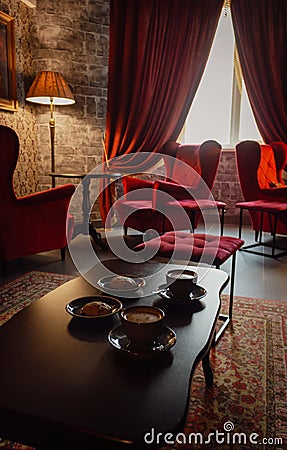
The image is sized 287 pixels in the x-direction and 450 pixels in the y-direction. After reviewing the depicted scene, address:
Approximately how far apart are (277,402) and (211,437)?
0.34m

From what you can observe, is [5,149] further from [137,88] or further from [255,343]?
[137,88]

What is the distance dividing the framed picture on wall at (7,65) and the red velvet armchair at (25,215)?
156 centimetres

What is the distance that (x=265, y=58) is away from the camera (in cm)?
459

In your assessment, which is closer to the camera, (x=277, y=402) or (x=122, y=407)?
(x=122, y=407)

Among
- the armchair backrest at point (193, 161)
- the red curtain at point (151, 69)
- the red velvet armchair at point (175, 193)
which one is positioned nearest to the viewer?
the red velvet armchair at point (175, 193)

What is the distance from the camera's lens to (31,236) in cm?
300

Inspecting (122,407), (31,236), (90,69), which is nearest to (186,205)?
(31,236)

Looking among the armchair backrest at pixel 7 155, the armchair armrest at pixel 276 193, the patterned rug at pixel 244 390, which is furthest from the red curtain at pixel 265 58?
the armchair backrest at pixel 7 155

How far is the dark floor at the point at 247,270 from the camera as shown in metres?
2.62

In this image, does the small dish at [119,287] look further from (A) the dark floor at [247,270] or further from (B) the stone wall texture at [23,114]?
(B) the stone wall texture at [23,114]

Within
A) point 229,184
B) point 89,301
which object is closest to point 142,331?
point 89,301

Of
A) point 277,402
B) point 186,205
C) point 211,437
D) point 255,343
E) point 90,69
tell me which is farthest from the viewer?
point 90,69

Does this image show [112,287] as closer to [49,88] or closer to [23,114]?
[49,88]

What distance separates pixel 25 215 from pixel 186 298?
1.92 metres
